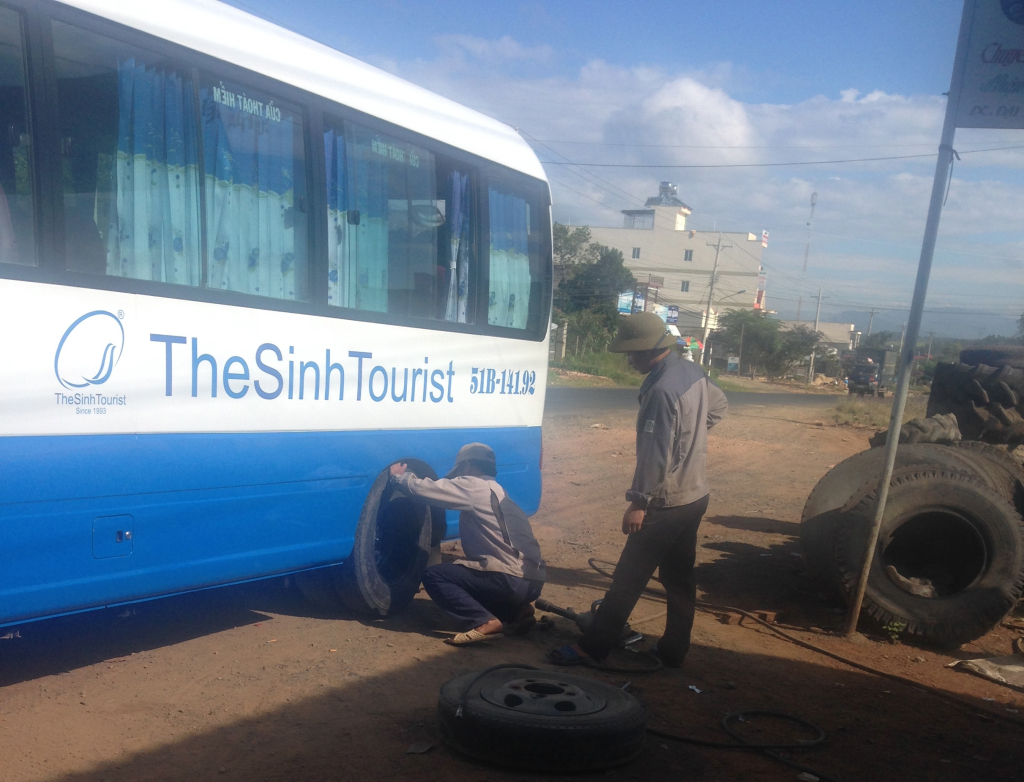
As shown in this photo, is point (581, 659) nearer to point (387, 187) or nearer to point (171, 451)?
point (171, 451)

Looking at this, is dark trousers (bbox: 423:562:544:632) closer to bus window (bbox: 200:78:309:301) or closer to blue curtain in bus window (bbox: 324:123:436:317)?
blue curtain in bus window (bbox: 324:123:436:317)

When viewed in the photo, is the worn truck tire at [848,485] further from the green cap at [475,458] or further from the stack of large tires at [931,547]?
the green cap at [475,458]

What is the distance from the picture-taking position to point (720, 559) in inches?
336

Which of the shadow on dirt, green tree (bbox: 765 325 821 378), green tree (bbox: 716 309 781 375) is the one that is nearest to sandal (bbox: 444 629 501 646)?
the shadow on dirt

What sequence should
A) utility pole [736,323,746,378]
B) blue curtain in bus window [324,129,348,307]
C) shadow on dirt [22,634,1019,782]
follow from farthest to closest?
1. utility pole [736,323,746,378]
2. blue curtain in bus window [324,129,348,307]
3. shadow on dirt [22,634,1019,782]

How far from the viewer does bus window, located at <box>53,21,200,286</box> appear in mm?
4020

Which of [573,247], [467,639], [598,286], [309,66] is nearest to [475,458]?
[467,639]

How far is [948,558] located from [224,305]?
539cm

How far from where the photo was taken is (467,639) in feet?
18.0

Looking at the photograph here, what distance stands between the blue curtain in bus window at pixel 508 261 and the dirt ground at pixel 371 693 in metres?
2.19

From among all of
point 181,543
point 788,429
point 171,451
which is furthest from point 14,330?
point 788,429

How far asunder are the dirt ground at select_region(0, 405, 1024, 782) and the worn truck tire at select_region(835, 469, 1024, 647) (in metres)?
0.25

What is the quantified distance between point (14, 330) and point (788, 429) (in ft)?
70.4

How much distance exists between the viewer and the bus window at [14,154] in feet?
12.4
